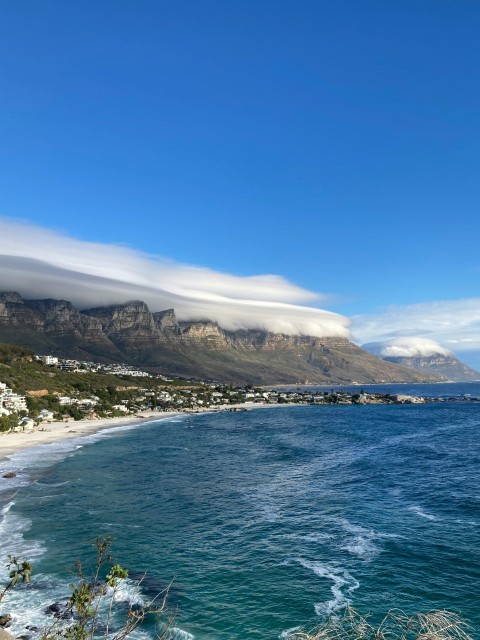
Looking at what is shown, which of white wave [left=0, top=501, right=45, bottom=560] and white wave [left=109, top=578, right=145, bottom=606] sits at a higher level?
white wave [left=109, top=578, right=145, bottom=606]

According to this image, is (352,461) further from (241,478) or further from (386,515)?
(386,515)

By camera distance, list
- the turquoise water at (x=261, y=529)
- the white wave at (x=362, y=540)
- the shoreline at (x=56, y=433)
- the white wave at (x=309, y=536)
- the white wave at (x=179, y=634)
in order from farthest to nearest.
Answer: the shoreline at (x=56, y=433), the white wave at (x=309, y=536), the white wave at (x=362, y=540), the turquoise water at (x=261, y=529), the white wave at (x=179, y=634)

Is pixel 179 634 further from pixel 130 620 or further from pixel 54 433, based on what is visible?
pixel 54 433

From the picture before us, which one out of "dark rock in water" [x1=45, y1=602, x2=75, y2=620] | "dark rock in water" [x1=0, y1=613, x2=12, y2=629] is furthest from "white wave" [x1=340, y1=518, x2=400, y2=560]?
"dark rock in water" [x1=0, y1=613, x2=12, y2=629]

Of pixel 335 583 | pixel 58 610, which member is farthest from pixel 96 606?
pixel 335 583

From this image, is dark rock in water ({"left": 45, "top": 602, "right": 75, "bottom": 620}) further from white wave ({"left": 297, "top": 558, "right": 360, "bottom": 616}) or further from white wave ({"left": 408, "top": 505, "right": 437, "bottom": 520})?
white wave ({"left": 408, "top": 505, "right": 437, "bottom": 520})

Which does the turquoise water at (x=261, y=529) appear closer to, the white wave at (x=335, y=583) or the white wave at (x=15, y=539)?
the white wave at (x=335, y=583)

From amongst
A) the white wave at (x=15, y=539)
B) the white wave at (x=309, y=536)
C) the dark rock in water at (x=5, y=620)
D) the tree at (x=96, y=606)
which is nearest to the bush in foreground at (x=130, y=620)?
the tree at (x=96, y=606)
